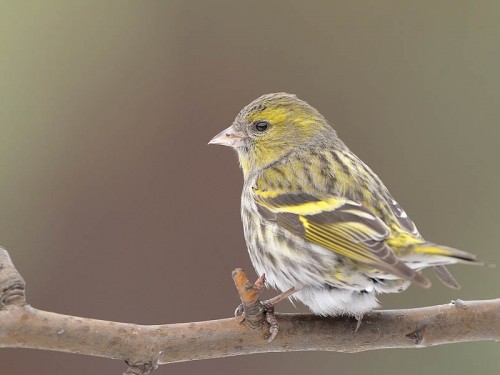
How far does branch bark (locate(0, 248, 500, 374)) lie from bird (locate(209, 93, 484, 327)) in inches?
2.7

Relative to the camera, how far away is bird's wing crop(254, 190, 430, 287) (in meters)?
2.21

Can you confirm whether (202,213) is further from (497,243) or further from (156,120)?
(497,243)

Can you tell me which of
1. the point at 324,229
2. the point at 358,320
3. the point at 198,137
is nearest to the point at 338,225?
the point at 324,229

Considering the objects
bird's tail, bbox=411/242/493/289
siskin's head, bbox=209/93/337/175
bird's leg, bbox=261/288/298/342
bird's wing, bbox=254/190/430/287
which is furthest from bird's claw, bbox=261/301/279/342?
siskin's head, bbox=209/93/337/175

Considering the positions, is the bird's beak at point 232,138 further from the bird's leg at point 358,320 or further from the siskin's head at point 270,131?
the bird's leg at point 358,320

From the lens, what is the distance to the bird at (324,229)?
2262 mm

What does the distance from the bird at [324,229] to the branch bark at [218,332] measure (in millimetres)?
68

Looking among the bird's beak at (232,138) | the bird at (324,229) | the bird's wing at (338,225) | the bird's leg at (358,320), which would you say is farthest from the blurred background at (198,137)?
the bird's leg at (358,320)

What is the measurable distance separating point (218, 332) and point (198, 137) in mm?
2068

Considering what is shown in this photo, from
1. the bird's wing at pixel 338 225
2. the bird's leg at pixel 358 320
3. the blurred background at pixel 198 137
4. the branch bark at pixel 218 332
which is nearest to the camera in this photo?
the branch bark at pixel 218 332

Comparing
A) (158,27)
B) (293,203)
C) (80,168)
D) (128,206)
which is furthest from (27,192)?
(293,203)

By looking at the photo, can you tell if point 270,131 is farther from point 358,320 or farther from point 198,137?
point 198,137

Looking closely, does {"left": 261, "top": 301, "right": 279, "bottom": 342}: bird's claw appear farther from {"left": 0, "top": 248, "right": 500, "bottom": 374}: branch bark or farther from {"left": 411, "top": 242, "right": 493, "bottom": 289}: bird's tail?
{"left": 411, "top": 242, "right": 493, "bottom": 289}: bird's tail

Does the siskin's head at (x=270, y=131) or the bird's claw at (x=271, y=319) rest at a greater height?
the siskin's head at (x=270, y=131)
